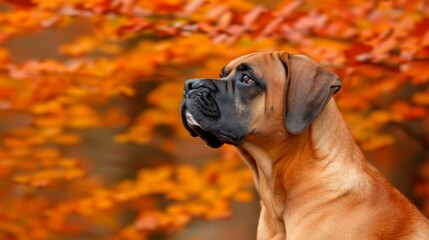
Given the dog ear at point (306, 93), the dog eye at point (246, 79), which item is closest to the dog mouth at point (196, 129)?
the dog eye at point (246, 79)

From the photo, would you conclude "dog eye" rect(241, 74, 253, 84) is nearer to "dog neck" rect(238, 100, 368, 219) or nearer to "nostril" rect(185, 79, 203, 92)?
"nostril" rect(185, 79, 203, 92)

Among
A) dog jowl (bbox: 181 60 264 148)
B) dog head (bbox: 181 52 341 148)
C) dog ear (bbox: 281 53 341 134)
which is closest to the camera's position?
dog ear (bbox: 281 53 341 134)

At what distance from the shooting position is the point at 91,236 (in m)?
11.1

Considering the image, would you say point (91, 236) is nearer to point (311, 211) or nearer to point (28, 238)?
point (28, 238)

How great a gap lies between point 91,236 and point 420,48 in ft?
17.2

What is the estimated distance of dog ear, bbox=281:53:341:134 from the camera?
5.14 metres

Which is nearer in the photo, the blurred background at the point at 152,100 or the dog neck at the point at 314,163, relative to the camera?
the dog neck at the point at 314,163

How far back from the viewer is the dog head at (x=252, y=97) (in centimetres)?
525

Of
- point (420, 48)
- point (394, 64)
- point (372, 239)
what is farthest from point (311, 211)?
point (394, 64)

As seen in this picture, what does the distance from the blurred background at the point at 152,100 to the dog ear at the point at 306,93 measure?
236 cm

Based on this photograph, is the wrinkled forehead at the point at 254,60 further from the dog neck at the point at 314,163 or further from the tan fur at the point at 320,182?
the dog neck at the point at 314,163

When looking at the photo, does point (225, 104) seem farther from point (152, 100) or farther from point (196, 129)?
point (152, 100)

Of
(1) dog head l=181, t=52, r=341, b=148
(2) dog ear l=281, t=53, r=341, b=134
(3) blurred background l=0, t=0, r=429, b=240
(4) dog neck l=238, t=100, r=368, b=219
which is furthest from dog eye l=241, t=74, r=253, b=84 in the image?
(3) blurred background l=0, t=0, r=429, b=240

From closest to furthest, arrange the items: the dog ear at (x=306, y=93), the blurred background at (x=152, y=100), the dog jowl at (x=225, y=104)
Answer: the dog ear at (x=306, y=93)
the dog jowl at (x=225, y=104)
the blurred background at (x=152, y=100)
